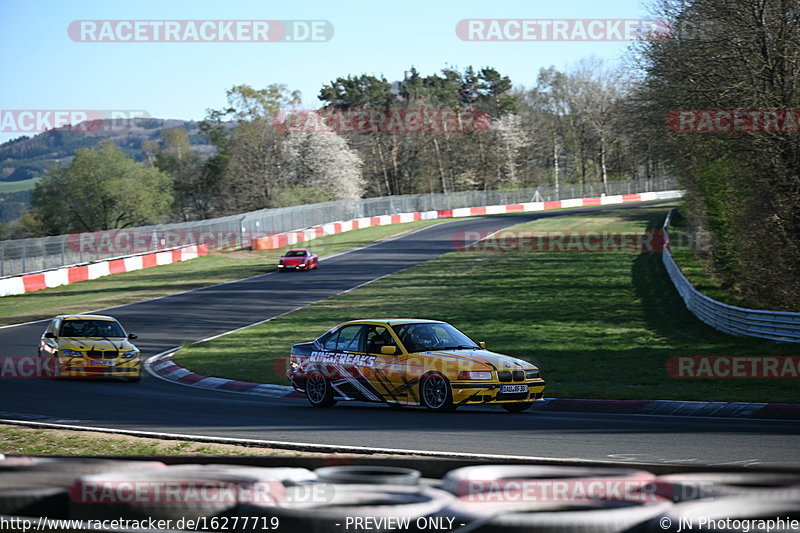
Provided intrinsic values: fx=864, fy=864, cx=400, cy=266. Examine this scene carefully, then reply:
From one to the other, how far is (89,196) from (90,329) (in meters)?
72.0

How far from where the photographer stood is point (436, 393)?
12.5 metres

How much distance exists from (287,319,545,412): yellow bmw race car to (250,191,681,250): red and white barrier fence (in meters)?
44.0

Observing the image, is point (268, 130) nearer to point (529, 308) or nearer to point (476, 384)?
point (529, 308)

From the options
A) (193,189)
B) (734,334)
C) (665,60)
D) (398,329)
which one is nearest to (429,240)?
(665,60)

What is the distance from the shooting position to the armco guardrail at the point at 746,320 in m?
18.1

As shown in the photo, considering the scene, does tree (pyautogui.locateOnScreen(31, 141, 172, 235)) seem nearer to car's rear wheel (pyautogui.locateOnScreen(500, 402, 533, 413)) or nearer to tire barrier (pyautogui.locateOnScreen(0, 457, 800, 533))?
car's rear wheel (pyautogui.locateOnScreen(500, 402, 533, 413))

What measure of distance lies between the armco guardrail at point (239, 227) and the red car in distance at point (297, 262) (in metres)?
9.51

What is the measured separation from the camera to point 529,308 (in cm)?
2723

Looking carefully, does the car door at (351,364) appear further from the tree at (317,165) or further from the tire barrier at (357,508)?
the tree at (317,165)

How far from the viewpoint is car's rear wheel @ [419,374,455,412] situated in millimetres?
12281

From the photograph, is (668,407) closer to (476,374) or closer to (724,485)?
(476,374)

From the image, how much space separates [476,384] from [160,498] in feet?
23.3

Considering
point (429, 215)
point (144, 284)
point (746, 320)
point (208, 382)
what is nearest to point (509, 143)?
point (429, 215)

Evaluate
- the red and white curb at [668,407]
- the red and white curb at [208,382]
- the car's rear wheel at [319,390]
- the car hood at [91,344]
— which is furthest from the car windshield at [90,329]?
the car's rear wheel at [319,390]
